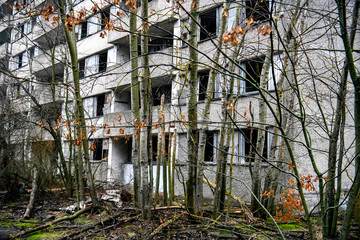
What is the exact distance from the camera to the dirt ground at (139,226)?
6.30m

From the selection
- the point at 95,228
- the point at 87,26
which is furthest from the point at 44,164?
the point at 87,26

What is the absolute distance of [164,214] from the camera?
7.47 metres

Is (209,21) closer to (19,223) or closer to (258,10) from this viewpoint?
(258,10)

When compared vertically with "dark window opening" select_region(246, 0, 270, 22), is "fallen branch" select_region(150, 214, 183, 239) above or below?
below

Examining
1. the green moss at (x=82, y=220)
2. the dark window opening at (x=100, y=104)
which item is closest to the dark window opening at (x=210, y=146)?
the green moss at (x=82, y=220)

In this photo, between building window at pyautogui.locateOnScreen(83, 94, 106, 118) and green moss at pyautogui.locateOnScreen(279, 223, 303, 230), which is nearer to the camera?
green moss at pyautogui.locateOnScreen(279, 223, 303, 230)

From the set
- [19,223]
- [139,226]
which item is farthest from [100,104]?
[139,226]

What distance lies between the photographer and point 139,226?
22.9 feet

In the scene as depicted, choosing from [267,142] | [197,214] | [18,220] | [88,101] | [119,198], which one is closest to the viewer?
[197,214]

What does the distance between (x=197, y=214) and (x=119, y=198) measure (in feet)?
12.2

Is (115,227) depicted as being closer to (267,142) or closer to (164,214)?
(164,214)

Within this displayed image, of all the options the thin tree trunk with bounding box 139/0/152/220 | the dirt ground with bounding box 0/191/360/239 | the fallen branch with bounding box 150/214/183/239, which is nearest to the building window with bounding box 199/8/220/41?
the thin tree trunk with bounding box 139/0/152/220

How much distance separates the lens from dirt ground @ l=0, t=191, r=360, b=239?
6.30 meters

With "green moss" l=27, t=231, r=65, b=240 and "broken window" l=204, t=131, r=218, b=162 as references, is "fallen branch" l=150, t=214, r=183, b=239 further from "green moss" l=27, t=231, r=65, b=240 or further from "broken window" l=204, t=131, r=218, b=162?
"broken window" l=204, t=131, r=218, b=162
